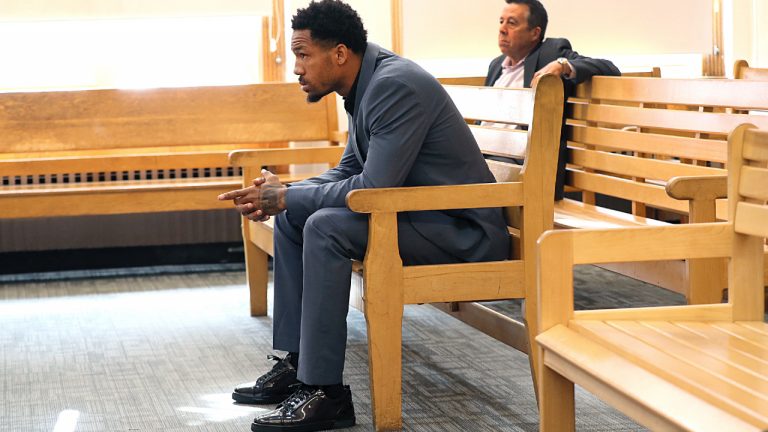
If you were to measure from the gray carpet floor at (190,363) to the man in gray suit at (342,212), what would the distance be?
153 millimetres

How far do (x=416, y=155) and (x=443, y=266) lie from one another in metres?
0.30

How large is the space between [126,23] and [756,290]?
4128 millimetres

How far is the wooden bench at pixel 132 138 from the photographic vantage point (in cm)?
500

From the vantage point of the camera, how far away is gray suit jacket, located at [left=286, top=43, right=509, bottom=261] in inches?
113

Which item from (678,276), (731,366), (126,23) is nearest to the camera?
(731,366)

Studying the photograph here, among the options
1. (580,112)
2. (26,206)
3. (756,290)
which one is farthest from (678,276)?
(26,206)

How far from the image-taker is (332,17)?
304 centimetres

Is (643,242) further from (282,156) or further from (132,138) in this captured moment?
(132,138)

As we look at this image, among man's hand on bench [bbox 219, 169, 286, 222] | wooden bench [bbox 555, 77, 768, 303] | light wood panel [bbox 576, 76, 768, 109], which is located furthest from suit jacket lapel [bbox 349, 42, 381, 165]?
light wood panel [bbox 576, 76, 768, 109]

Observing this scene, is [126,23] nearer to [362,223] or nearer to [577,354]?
[362,223]

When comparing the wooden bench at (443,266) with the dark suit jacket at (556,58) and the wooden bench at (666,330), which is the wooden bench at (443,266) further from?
the dark suit jacket at (556,58)

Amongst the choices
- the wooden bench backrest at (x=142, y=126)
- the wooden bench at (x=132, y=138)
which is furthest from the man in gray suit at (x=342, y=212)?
the wooden bench backrest at (x=142, y=126)

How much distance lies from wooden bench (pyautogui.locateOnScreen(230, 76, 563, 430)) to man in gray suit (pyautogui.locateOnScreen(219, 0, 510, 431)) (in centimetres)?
6

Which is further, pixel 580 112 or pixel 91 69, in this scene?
pixel 91 69
